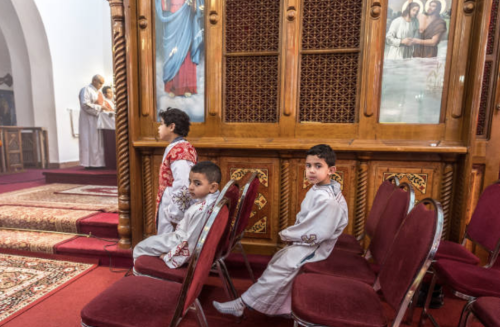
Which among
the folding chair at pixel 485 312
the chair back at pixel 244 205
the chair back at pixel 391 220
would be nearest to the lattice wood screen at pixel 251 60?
the chair back at pixel 244 205

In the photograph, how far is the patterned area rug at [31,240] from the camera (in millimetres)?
2705

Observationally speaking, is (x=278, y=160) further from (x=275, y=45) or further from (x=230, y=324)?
(x=230, y=324)

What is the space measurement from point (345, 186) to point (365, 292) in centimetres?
121

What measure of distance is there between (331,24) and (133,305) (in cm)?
240

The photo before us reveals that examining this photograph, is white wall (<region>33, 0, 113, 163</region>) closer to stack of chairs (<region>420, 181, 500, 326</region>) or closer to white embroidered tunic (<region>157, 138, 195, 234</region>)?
white embroidered tunic (<region>157, 138, 195, 234</region>)

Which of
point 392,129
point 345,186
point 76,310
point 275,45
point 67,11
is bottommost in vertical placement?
point 76,310

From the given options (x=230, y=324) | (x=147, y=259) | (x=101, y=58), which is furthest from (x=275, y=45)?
(x=101, y=58)

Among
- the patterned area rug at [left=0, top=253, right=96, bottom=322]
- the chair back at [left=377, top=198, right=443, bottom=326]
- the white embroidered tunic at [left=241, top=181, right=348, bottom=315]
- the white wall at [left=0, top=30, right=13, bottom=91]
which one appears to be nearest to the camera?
the chair back at [left=377, top=198, right=443, bottom=326]

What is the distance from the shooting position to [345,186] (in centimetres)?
240

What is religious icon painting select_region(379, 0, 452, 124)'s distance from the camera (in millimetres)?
2240

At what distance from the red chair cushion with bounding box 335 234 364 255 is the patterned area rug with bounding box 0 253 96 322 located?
2070 millimetres

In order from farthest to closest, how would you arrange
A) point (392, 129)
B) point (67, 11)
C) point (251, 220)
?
point (67, 11), point (251, 220), point (392, 129)

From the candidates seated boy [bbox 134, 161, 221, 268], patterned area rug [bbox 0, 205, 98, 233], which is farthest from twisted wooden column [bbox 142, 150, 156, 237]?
seated boy [bbox 134, 161, 221, 268]

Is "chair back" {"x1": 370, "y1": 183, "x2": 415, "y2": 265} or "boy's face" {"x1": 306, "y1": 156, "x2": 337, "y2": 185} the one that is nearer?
"chair back" {"x1": 370, "y1": 183, "x2": 415, "y2": 265}
